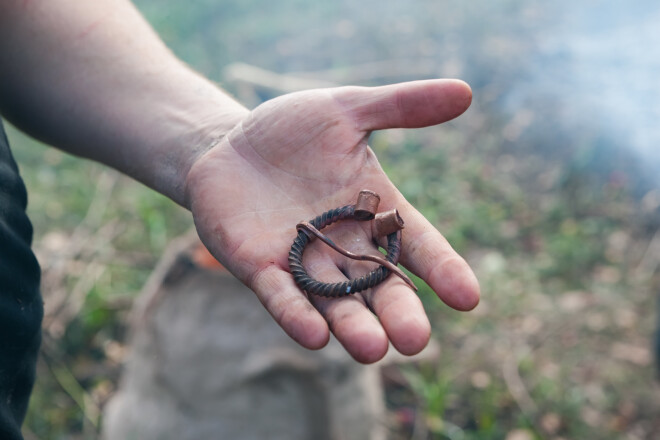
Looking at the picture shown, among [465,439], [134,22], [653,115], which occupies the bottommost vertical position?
[465,439]

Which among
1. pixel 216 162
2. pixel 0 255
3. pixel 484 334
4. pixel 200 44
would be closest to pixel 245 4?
pixel 200 44

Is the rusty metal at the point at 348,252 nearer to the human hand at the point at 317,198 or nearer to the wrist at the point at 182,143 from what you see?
the human hand at the point at 317,198

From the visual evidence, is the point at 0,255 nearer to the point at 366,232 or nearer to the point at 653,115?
the point at 366,232

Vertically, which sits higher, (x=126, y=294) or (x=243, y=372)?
(x=243, y=372)

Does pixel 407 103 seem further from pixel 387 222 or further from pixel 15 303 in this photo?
pixel 15 303

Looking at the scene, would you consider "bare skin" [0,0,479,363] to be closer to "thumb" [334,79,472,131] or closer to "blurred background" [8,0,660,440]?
"thumb" [334,79,472,131]

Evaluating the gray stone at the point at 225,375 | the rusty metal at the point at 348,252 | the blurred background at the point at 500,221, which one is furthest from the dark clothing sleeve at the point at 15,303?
the blurred background at the point at 500,221
